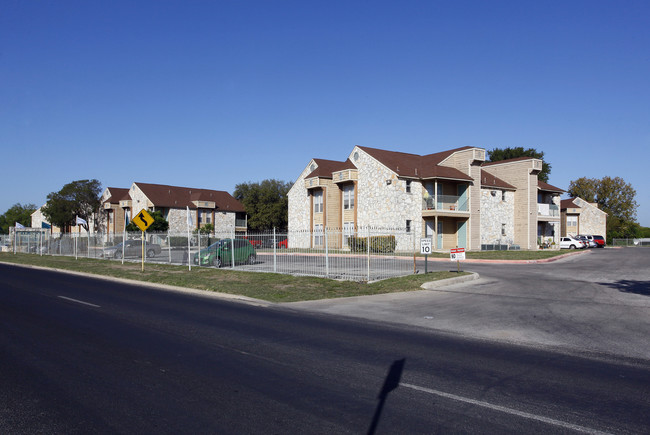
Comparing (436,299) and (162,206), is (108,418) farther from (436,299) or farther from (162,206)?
(162,206)

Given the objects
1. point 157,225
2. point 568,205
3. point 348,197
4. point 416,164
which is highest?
point 416,164

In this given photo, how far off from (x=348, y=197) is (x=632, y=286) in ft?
90.4

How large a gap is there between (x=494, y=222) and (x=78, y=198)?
178 feet

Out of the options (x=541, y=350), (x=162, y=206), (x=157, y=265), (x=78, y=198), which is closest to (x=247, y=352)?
(x=541, y=350)

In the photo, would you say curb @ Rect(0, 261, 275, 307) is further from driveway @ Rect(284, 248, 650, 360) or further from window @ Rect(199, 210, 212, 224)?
window @ Rect(199, 210, 212, 224)

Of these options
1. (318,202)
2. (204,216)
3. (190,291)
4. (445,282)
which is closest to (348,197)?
(318,202)

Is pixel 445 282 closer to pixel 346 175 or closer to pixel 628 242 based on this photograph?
pixel 346 175

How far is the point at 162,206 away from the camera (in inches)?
2313

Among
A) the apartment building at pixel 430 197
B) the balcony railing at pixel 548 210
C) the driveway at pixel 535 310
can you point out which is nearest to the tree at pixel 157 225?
the apartment building at pixel 430 197

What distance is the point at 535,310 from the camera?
12.4 meters

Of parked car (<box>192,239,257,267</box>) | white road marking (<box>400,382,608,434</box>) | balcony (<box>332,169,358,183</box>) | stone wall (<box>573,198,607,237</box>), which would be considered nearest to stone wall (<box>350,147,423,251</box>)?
balcony (<box>332,169,358,183</box>)

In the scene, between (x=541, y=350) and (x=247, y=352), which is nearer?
(x=247, y=352)

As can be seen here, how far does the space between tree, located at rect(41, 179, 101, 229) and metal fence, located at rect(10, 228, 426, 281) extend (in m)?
33.4

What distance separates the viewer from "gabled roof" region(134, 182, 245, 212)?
5950 cm
